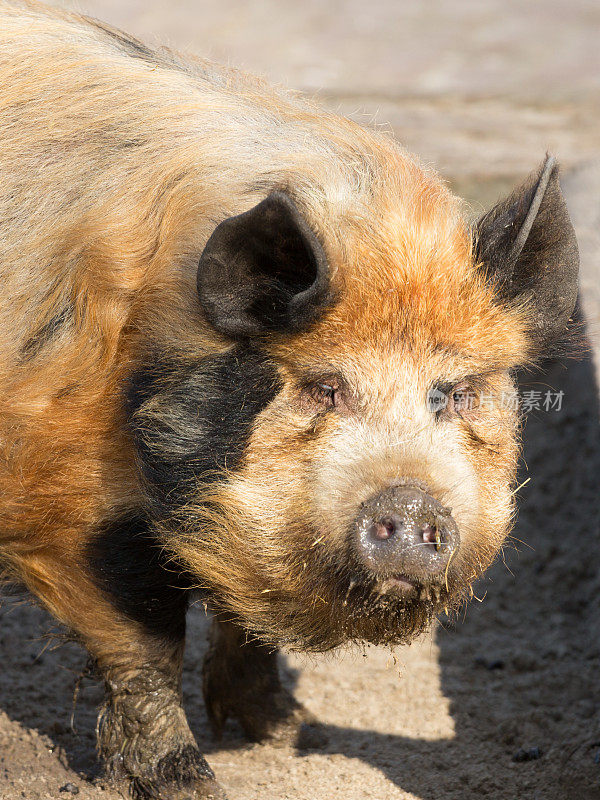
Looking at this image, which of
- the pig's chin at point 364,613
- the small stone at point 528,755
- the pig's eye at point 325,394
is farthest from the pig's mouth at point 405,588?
the small stone at point 528,755

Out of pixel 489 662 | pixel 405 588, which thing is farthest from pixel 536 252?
pixel 489 662

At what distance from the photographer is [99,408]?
3613 millimetres

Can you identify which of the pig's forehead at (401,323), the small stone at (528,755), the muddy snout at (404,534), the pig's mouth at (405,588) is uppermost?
the pig's forehead at (401,323)

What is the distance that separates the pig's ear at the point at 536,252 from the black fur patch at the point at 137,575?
1.55m

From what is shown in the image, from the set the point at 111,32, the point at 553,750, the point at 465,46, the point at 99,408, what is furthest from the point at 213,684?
the point at 465,46


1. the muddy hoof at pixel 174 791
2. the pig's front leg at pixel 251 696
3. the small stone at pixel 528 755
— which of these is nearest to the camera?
the muddy hoof at pixel 174 791

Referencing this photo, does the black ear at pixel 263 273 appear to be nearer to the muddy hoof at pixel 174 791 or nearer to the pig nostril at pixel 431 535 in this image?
the pig nostril at pixel 431 535

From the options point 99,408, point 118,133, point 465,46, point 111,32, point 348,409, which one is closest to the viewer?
point 348,409

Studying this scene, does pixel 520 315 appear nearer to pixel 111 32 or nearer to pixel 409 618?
pixel 409 618

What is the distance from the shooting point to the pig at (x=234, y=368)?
326 centimetres

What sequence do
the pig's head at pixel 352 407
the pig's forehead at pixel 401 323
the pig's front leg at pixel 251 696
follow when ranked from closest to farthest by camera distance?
the pig's head at pixel 352 407 → the pig's forehead at pixel 401 323 → the pig's front leg at pixel 251 696

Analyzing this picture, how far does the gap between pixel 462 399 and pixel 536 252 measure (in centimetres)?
58

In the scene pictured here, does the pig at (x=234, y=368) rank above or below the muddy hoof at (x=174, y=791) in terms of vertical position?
above

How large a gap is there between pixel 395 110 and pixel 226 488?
1066 centimetres
